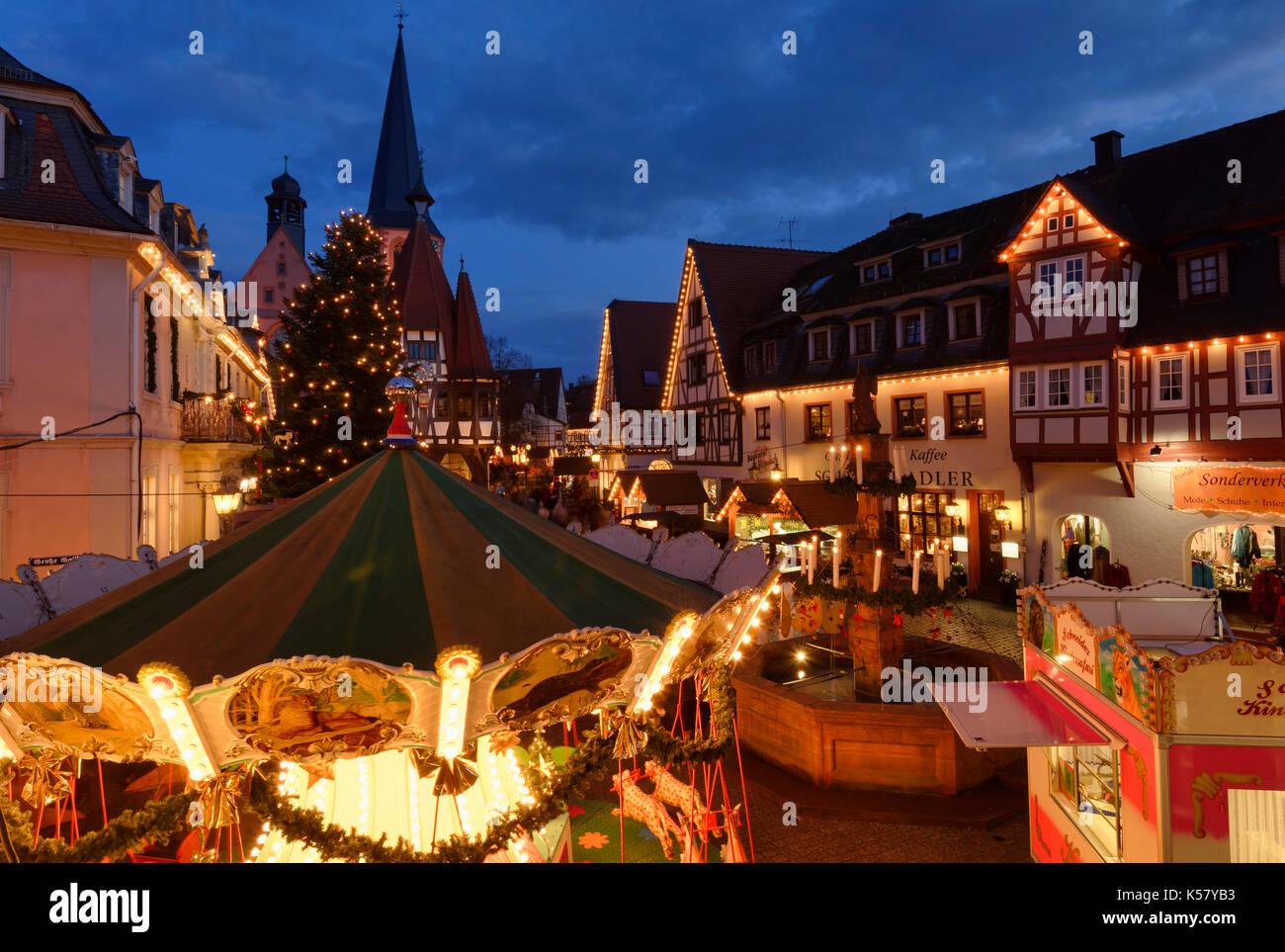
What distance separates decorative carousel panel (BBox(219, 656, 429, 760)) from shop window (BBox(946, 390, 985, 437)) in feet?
63.4

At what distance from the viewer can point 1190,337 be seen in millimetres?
15523

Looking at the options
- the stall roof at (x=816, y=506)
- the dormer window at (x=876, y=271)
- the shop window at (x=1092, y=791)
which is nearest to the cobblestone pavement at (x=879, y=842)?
the shop window at (x=1092, y=791)

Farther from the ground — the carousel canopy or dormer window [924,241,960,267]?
dormer window [924,241,960,267]

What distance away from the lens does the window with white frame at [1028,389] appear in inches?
700

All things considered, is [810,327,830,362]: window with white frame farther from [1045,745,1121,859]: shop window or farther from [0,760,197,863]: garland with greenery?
[0,760,197,863]: garland with greenery

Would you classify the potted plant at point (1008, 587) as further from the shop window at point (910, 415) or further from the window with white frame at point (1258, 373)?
the window with white frame at point (1258, 373)

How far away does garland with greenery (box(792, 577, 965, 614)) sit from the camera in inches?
340

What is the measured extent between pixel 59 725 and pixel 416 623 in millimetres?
2050

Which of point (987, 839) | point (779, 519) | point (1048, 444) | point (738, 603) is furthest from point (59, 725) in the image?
point (1048, 444)

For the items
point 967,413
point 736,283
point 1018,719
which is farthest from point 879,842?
point 736,283

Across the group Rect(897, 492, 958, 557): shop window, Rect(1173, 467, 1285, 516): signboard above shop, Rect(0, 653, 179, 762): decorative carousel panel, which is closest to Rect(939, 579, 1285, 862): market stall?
Rect(0, 653, 179, 762): decorative carousel panel

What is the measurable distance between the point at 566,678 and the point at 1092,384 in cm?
1743
